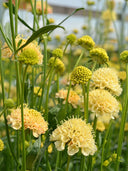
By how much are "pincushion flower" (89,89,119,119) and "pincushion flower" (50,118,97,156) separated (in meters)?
0.09

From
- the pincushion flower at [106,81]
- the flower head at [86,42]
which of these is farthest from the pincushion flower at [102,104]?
the flower head at [86,42]

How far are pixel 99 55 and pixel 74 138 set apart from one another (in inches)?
8.4

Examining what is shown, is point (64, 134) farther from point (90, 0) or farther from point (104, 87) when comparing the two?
point (90, 0)

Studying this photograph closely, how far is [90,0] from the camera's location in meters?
1.54

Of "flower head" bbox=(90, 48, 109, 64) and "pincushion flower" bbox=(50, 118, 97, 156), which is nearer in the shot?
"pincushion flower" bbox=(50, 118, 97, 156)

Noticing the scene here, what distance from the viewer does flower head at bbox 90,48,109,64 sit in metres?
0.54

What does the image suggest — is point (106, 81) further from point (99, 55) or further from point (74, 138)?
point (74, 138)

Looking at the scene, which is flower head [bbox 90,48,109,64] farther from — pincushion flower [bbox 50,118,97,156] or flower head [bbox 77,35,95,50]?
pincushion flower [bbox 50,118,97,156]

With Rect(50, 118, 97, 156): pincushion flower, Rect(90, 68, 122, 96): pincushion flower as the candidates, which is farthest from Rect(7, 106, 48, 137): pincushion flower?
Rect(90, 68, 122, 96): pincushion flower

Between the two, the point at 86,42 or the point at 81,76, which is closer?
the point at 81,76

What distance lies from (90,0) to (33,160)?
4.18 feet

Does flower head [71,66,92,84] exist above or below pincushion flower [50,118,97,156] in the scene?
above

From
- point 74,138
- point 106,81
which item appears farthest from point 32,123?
point 106,81

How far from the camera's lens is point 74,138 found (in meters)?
0.40
